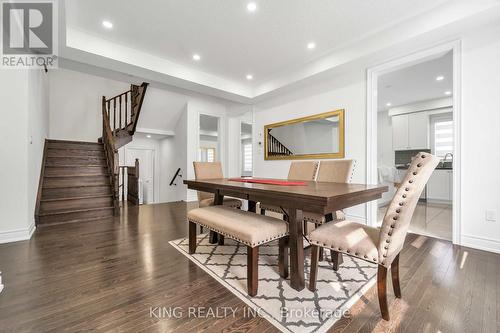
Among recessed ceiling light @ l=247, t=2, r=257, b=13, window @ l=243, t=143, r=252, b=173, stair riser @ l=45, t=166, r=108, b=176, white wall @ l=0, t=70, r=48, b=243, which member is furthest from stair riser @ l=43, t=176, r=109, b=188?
window @ l=243, t=143, r=252, b=173

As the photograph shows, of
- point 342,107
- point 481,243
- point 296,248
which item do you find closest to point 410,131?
point 342,107

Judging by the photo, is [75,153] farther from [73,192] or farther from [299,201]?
[299,201]

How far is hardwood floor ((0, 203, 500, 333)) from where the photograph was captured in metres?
1.26

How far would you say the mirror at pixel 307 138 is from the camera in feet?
12.2

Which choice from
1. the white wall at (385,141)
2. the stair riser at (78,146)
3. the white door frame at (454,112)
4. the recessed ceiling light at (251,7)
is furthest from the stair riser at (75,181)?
the white wall at (385,141)

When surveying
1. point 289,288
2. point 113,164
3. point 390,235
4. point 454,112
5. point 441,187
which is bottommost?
point 289,288

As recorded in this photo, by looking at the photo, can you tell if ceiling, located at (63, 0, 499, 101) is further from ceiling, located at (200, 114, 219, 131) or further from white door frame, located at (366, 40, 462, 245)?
ceiling, located at (200, 114, 219, 131)

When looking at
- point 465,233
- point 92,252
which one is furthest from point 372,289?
point 92,252

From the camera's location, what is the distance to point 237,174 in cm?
623

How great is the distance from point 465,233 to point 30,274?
14.2ft

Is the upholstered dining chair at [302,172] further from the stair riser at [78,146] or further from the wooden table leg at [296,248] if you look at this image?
the stair riser at [78,146]

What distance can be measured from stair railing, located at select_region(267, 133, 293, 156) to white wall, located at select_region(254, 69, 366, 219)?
0.64ft

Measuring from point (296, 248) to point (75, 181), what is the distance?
4.47 meters

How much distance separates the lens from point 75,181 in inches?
163
